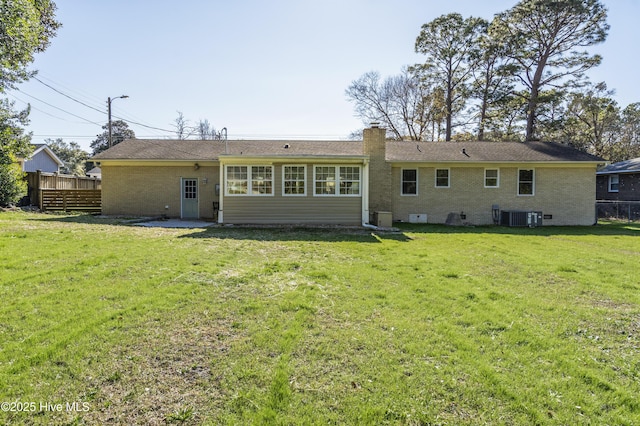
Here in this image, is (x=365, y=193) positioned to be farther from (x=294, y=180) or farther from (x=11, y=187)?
(x=11, y=187)

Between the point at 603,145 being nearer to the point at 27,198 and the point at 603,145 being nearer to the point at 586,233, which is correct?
the point at 586,233

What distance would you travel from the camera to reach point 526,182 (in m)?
15.3

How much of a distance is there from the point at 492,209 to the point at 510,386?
46.7ft

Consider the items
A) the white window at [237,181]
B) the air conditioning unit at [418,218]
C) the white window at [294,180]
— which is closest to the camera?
the white window at [237,181]

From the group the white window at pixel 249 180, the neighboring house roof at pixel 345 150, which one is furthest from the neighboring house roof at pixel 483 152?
the white window at pixel 249 180

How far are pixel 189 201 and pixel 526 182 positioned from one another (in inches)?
596

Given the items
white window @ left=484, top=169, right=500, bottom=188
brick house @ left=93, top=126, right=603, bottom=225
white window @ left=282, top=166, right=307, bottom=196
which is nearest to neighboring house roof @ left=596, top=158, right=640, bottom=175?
brick house @ left=93, top=126, right=603, bottom=225

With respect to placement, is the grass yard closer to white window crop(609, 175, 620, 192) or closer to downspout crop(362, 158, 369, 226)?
downspout crop(362, 158, 369, 226)

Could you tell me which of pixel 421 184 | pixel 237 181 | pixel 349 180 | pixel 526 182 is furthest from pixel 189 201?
pixel 526 182

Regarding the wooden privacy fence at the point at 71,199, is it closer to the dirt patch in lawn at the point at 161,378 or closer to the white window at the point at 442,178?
the white window at the point at 442,178

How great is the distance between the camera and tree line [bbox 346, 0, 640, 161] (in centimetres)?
2317

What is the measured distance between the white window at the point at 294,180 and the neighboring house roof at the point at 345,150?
2435 millimetres

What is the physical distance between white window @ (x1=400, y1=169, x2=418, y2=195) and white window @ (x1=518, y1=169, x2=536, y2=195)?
4685 mm

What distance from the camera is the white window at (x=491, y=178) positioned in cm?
1532
